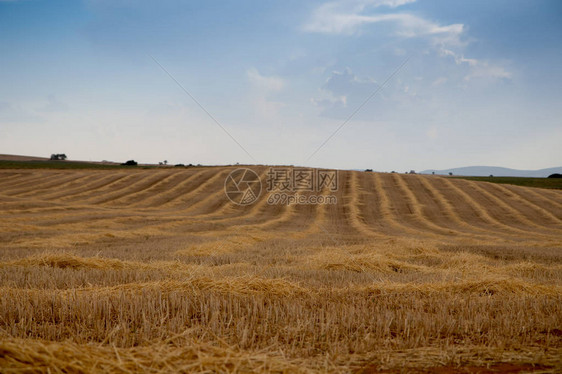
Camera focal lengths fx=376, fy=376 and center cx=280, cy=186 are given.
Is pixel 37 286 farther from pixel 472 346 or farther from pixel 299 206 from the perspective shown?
pixel 299 206

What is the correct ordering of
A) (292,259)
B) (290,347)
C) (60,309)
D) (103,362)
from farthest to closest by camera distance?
(292,259), (60,309), (290,347), (103,362)

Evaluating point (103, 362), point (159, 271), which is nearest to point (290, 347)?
point (103, 362)

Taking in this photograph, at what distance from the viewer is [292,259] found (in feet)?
37.5

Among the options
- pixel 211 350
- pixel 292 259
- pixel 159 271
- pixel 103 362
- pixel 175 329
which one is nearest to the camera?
pixel 103 362

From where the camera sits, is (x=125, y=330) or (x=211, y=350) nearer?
(x=211, y=350)

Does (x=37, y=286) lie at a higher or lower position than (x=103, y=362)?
lower

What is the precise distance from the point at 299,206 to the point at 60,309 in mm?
28311

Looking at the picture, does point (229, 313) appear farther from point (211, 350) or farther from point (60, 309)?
point (60, 309)

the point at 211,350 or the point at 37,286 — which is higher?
the point at 211,350

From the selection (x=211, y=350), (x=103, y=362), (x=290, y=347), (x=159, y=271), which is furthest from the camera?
(x=159, y=271)

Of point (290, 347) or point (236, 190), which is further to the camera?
point (236, 190)

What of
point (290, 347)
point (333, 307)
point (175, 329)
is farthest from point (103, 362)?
point (333, 307)

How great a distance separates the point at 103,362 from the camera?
350 cm

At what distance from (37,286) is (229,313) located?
4.43m
